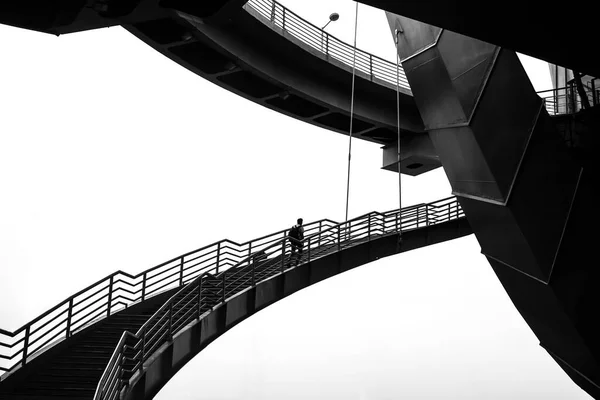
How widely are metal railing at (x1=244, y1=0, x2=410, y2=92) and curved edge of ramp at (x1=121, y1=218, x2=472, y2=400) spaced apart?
23.2 feet

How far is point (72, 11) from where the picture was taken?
593 cm

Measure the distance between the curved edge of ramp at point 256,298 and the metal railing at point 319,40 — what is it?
708 cm

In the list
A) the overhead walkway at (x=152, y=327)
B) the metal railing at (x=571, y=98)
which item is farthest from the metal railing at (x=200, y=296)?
the metal railing at (x=571, y=98)

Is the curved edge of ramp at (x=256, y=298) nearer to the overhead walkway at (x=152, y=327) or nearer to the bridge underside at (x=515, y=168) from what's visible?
the overhead walkway at (x=152, y=327)

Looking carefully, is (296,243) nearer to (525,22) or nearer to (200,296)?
(200,296)

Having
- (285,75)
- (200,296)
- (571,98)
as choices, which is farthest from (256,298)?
(571,98)

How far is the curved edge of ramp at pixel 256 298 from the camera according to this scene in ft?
31.9

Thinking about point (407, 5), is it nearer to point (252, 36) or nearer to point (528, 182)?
point (528, 182)

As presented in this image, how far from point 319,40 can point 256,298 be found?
429 inches

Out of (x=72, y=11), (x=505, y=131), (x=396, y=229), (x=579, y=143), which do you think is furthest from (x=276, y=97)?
(x=72, y=11)

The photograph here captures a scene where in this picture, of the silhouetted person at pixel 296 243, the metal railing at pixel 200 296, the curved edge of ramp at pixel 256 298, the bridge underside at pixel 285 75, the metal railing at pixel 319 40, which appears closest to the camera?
the metal railing at pixel 200 296

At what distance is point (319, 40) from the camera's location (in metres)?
20.5

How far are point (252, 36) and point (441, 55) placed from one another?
9.21m

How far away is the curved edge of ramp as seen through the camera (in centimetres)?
971
